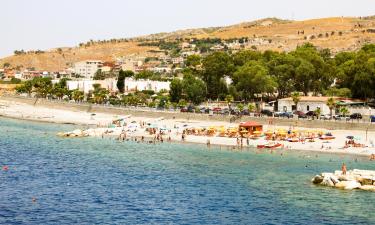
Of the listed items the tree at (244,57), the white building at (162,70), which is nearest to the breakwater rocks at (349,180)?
the tree at (244,57)

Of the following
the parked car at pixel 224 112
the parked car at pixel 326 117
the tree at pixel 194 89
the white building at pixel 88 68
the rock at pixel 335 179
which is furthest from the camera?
the white building at pixel 88 68

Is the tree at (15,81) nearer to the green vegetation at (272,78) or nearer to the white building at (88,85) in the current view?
the white building at (88,85)

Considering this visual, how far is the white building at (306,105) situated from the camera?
76250 millimetres

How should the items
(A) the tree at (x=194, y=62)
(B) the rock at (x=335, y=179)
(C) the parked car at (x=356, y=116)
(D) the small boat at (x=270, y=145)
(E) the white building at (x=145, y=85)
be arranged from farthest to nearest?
1. (E) the white building at (x=145, y=85)
2. (A) the tree at (x=194, y=62)
3. (C) the parked car at (x=356, y=116)
4. (D) the small boat at (x=270, y=145)
5. (B) the rock at (x=335, y=179)

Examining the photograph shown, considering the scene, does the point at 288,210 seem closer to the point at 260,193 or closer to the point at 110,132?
the point at 260,193

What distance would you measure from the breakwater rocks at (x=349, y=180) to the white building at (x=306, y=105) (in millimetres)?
34422

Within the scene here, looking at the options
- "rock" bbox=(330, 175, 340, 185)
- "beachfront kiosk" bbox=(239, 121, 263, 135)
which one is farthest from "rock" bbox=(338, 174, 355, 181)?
"beachfront kiosk" bbox=(239, 121, 263, 135)

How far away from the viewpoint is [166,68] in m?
179

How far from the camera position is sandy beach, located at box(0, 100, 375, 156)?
190 ft

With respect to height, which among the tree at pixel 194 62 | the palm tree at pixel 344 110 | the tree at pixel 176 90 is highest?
the tree at pixel 194 62

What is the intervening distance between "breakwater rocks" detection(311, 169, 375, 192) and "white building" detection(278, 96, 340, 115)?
34.4m

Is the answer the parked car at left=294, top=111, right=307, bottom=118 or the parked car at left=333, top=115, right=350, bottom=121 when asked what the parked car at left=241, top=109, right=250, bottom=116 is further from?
the parked car at left=333, top=115, right=350, bottom=121

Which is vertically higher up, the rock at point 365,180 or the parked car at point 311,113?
the parked car at point 311,113

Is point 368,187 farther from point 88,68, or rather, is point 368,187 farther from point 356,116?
point 88,68
